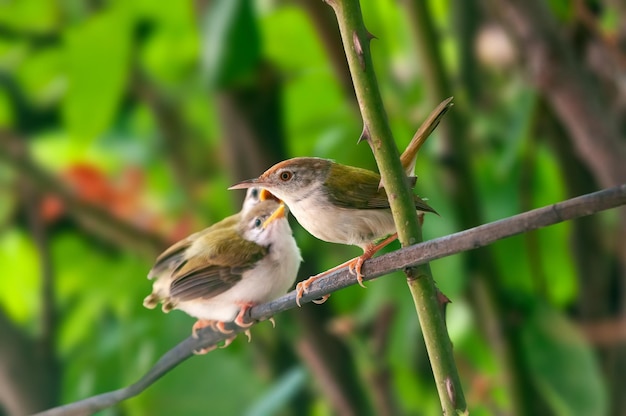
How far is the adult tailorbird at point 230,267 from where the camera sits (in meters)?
0.49

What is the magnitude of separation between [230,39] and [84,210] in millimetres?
473

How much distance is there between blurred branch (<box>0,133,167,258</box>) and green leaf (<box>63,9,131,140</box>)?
7.0 inches

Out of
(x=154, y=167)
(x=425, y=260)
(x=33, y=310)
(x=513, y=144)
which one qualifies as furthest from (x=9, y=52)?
(x=425, y=260)

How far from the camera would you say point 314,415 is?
131 cm

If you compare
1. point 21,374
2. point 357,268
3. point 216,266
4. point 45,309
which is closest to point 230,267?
point 216,266

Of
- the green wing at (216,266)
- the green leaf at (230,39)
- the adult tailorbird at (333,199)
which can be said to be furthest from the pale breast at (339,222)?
the green leaf at (230,39)

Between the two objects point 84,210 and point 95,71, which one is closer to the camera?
point 95,71

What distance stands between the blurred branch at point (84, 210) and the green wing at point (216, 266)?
585 millimetres

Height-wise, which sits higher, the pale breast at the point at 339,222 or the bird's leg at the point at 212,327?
the pale breast at the point at 339,222

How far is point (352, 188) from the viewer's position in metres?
0.44

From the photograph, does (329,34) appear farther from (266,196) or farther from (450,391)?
(450,391)

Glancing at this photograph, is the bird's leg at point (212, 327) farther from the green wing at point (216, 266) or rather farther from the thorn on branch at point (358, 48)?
the thorn on branch at point (358, 48)

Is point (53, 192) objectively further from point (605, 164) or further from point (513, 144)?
point (605, 164)

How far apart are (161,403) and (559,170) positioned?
0.64 metres
